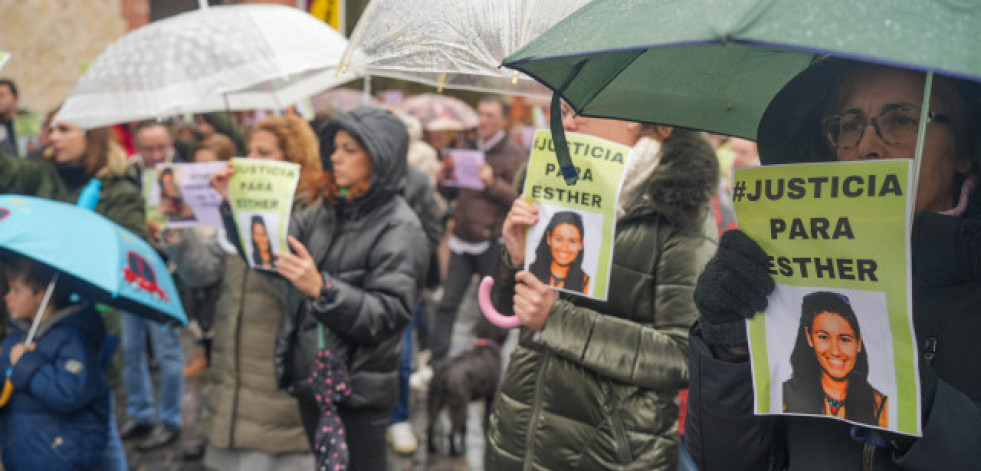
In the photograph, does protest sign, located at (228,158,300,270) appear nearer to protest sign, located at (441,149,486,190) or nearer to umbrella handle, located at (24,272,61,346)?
umbrella handle, located at (24,272,61,346)

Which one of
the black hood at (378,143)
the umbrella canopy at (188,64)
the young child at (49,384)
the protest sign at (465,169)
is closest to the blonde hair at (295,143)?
the umbrella canopy at (188,64)

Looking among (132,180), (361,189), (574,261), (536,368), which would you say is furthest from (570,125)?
(132,180)

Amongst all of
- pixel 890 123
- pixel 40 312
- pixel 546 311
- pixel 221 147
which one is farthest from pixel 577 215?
pixel 221 147

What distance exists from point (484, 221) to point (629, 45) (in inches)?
223

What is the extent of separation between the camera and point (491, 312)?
268 cm

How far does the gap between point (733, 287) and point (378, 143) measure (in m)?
2.22

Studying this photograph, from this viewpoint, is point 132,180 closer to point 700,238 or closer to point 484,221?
point 484,221

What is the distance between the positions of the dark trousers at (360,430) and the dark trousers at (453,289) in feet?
10.0

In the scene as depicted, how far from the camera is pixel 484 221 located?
6.80 meters

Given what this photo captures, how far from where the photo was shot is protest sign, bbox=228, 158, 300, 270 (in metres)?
3.09

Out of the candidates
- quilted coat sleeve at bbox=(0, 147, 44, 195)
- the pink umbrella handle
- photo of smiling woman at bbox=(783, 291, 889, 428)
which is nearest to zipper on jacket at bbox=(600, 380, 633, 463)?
the pink umbrella handle

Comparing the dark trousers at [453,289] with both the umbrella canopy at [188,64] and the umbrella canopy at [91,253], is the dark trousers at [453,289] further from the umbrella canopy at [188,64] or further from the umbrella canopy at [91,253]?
the umbrella canopy at [91,253]

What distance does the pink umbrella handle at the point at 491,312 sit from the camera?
2.62m

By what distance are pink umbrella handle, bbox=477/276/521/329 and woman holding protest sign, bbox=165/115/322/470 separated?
48.1 inches
